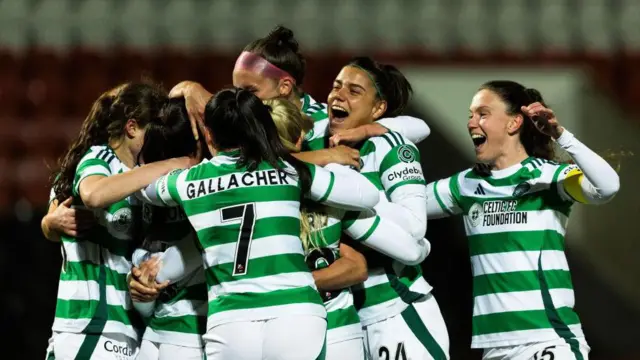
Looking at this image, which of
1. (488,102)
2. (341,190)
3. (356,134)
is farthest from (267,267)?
(488,102)

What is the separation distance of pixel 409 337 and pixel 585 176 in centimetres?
91

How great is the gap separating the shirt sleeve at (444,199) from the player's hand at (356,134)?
0.43m

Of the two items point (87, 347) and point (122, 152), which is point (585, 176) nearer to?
point (122, 152)

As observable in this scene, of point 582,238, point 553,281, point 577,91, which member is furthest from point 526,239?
point 577,91

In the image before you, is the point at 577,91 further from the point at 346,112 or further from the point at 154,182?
the point at 154,182

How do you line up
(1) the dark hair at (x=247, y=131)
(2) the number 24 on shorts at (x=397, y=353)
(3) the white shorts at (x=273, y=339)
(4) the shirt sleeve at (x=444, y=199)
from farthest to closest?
(4) the shirt sleeve at (x=444, y=199) → (2) the number 24 on shorts at (x=397, y=353) → (1) the dark hair at (x=247, y=131) → (3) the white shorts at (x=273, y=339)

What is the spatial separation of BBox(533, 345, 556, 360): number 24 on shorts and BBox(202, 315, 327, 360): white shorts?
102cm

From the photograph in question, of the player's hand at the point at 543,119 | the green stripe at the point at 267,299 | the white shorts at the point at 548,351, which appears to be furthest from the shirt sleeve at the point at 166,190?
the white shorts at the point at 548,351

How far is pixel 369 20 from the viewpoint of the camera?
12.0m

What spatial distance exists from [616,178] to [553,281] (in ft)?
1.55

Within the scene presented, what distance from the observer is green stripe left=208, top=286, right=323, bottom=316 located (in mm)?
3875

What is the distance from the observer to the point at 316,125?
16.1 feet

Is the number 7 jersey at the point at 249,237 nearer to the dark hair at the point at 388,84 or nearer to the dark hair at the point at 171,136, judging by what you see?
the dark hair at the point at 171,136

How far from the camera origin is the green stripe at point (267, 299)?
153 inches
